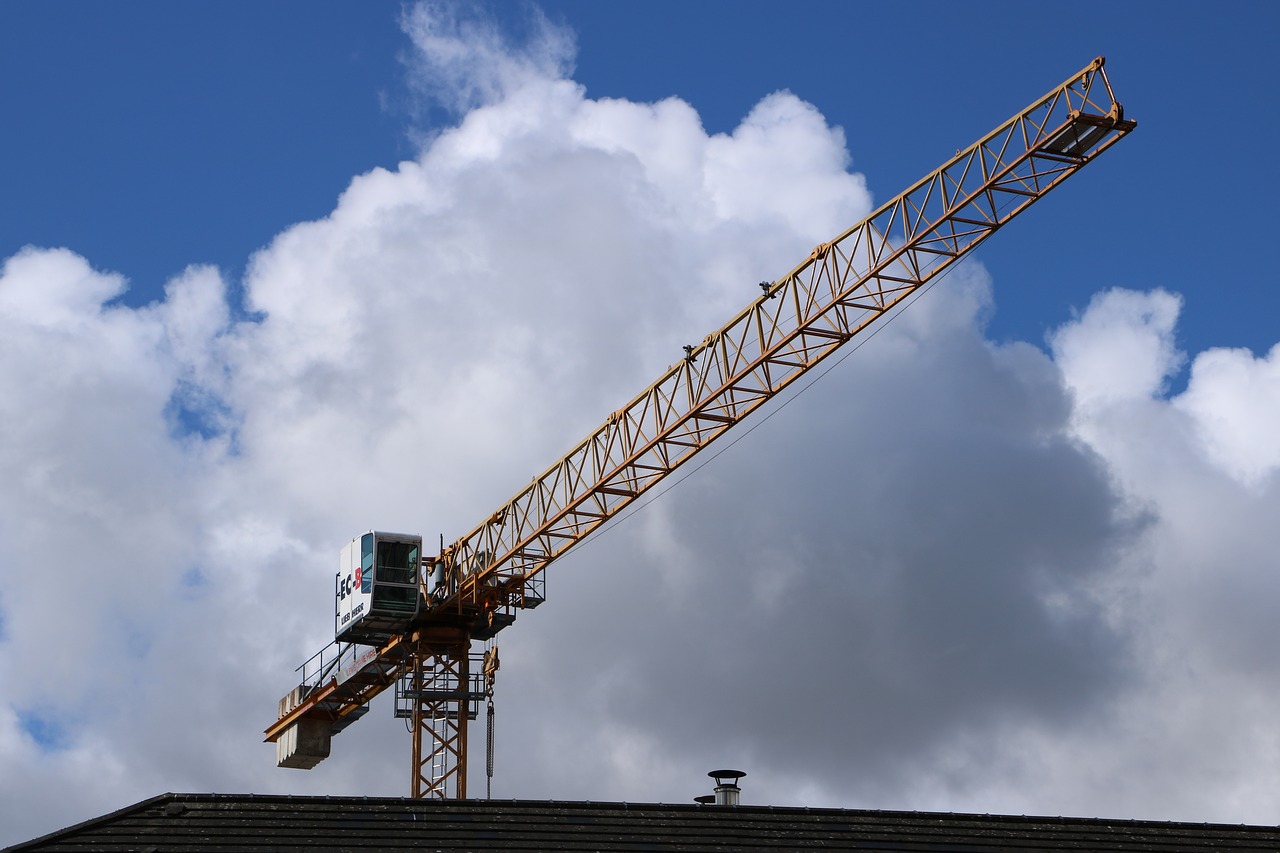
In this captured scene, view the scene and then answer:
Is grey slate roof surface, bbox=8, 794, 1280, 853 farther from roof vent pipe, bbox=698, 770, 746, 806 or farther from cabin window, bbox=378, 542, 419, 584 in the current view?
cabin window, bbox=378, 542, 419, 584

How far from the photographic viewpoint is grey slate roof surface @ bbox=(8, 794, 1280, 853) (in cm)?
3253

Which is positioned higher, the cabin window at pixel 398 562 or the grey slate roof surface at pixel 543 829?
the cabin window at pixel 398 562

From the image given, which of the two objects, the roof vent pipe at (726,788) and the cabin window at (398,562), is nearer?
the roof vent pipe at (726,788)

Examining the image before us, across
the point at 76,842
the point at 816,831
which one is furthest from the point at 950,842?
the point at 76,842

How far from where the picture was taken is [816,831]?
34.6 metres

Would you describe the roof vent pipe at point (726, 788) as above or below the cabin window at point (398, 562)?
below

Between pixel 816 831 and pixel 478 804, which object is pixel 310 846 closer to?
pixel 478 804

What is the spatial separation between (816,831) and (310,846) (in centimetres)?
910

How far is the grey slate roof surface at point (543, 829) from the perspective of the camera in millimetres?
32531

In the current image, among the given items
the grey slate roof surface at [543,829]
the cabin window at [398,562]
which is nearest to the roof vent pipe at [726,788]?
the grey slate roof surface at [543,829]

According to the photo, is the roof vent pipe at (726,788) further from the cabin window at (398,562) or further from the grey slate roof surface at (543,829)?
the cabin window at (398,562)

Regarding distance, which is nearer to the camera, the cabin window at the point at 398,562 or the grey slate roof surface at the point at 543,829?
the grey slate roof surface at the point at 543,829

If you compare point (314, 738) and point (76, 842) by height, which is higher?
point (314, 738)

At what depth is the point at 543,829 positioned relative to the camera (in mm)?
33469
